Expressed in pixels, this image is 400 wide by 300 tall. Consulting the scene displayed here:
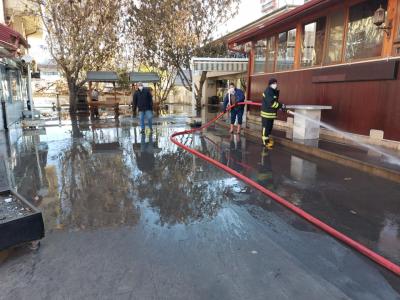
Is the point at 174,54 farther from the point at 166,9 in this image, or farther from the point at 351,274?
the point at 351,274

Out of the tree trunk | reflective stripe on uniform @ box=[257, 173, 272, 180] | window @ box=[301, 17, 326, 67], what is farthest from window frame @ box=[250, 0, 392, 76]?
the tree trunk

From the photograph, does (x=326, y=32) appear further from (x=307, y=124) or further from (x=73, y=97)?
(x=73, y=97)

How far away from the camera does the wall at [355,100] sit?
25.0 ft

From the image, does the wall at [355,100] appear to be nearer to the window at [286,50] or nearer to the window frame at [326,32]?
the window frame at [326,32]

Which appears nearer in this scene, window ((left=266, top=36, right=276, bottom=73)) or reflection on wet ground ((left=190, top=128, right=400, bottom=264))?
reflection on wet ground ((left=190, top=128, right=400, bottom=264))

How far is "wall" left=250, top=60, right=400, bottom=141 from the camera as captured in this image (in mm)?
7629

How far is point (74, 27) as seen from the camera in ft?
62.3

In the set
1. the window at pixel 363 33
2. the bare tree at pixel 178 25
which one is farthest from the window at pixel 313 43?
the bare tree at pixel 178 25

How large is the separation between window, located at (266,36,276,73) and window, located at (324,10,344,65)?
354cm

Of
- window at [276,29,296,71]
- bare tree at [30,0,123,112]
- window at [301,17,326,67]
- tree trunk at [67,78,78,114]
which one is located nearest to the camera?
window at [301,17,326,67]

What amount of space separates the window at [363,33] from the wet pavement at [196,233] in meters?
3.51

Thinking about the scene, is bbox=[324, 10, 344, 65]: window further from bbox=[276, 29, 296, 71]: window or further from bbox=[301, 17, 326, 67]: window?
bbox=[276, 29, 296, 71]: window

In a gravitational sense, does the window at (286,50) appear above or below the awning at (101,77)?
above

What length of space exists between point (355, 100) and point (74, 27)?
54.6 feet
